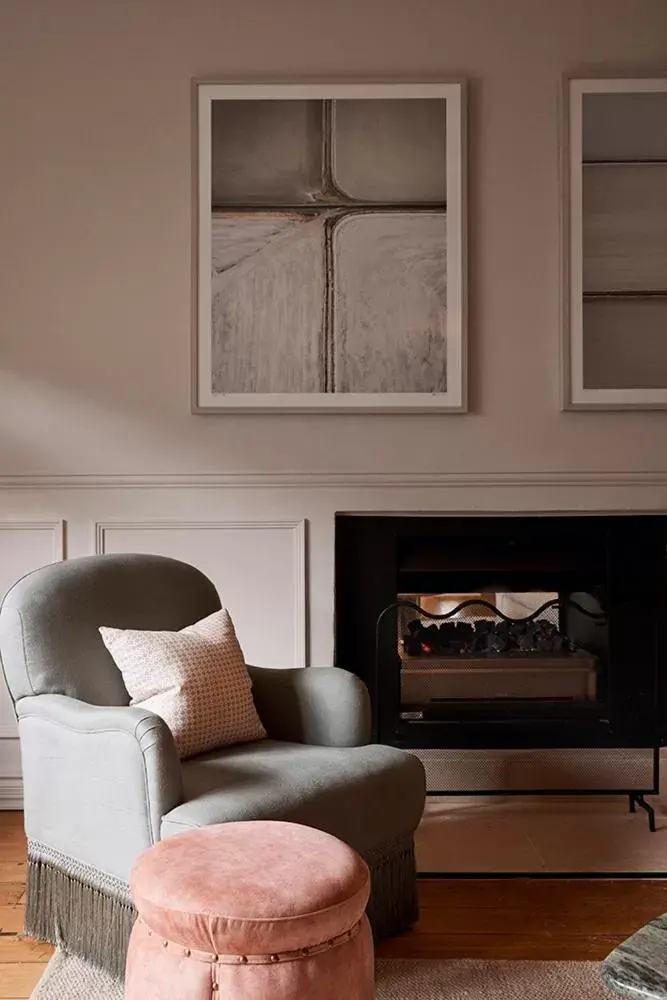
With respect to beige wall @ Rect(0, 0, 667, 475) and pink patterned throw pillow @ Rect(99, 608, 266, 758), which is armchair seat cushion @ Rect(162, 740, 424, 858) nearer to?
pink patterned throw pillow @ Rect(99, 608, 266, 758)

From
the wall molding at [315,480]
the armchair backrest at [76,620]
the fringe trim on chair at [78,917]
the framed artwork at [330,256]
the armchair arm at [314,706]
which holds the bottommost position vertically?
the fringe trim on chair at [78,917]

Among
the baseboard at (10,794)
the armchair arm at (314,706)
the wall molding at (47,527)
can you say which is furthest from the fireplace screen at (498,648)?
the baseboard at (10,794)

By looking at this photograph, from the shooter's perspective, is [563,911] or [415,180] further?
[415,180]

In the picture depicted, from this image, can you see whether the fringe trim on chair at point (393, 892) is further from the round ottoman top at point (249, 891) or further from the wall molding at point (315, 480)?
the wall molding at point (315, 480)

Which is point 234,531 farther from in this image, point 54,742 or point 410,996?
point 410,996

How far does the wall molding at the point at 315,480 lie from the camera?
11.2ft

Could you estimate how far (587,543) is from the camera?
3.46 m

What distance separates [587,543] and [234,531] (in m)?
1.25

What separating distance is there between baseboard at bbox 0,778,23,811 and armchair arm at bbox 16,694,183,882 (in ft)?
3.66

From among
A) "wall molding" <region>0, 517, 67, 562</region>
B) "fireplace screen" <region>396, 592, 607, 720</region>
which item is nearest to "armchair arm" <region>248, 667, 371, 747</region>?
"fireplace screen" <region>396, 592, 607, 720</region>

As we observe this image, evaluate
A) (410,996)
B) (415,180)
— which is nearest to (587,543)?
(415,180)

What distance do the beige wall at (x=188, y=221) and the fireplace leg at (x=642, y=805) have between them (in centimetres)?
113

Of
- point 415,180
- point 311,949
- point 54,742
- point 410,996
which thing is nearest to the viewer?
point 311,949

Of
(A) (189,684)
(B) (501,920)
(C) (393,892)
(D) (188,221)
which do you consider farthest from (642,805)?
(D) (188,221)
